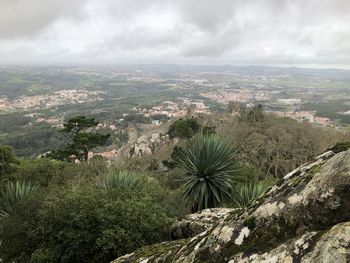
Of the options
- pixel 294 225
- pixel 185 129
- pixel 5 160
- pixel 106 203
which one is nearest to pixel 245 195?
pixel 106 203

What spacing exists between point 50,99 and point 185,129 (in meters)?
116

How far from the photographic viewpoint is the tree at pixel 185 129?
30703 mm

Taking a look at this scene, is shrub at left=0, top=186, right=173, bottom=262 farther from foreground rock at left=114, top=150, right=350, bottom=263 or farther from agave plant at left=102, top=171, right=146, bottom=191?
foreground rock at left=114, top=150, right=350, bottom=263

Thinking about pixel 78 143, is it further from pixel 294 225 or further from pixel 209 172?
pixel 294 225

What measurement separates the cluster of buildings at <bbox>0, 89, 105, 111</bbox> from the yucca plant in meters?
113

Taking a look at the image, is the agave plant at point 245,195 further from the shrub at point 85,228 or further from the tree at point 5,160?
the tree at point 5,160

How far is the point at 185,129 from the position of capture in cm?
3091

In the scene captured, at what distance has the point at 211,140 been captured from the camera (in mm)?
11539

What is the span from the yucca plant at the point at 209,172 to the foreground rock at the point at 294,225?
6.82 metres

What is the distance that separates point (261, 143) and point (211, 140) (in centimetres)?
1555

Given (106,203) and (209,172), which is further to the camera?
(209,172)

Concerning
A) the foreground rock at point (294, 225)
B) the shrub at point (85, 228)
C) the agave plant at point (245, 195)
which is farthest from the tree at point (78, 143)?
the foreground rock at point (294, 225)

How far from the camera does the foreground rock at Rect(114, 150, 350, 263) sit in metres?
3.01

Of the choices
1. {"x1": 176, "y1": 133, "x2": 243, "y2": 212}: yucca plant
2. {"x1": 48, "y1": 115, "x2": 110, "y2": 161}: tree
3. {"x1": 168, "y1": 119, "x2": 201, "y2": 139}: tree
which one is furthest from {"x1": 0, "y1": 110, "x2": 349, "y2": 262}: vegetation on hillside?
{"x1": 168, "y1": 119, "x2": 201, "y2": 139}: tree
